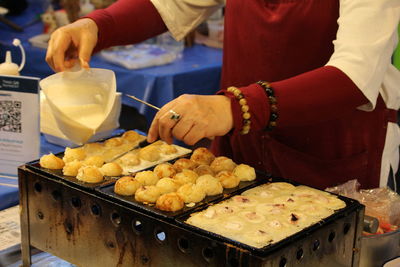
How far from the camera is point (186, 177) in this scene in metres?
1.38

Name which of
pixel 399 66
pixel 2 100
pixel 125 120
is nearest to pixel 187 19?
pixel 2 100

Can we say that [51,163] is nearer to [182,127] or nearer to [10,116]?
[182,127]

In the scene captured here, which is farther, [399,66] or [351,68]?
[399,66]

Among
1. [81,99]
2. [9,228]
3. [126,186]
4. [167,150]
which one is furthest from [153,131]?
[9,228]

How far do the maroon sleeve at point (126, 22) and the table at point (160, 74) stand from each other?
1416mm

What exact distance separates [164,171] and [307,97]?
35 centimetres

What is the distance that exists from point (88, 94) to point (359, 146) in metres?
0.76

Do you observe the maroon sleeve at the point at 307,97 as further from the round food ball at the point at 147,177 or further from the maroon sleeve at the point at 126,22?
the maroon sleeve at the point at 126,22

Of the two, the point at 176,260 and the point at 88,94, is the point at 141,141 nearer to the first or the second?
the point at 88,94

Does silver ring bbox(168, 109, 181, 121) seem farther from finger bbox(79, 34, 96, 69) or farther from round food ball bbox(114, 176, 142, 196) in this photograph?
finger bbox(79, 34, 96, 69)

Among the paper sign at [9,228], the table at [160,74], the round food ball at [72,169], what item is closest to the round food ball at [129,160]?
the round food ball at [72,169]

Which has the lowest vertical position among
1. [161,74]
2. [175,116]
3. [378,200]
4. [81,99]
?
[161,74]

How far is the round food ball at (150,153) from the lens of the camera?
1521 millimetres

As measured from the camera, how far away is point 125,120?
11.5ft
